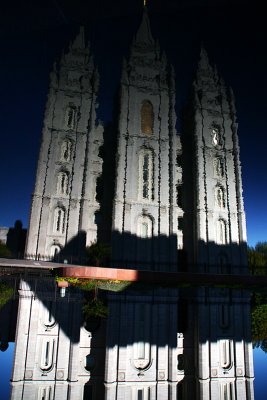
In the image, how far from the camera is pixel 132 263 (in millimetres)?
30547

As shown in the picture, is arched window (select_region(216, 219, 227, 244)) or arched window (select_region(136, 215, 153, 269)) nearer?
arched window (select_region(136, 215, 153, 269))

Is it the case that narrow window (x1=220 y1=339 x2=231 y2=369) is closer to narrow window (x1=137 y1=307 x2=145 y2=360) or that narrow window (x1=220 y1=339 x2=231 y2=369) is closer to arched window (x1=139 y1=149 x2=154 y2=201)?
narrow window (x1=137 y1=307 x2=145 y2=360)

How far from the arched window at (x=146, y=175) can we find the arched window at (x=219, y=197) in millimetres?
8104

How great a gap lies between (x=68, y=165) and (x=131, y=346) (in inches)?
766

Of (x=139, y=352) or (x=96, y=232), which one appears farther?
(x=96, y=232)

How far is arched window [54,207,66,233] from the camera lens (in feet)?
101

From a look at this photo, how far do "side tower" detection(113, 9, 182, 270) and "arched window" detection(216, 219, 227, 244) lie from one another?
14.7 ft

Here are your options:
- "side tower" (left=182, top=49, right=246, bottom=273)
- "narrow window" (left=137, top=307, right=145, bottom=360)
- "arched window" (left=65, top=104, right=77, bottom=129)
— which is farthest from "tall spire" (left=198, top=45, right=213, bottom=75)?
"narrow window" (left=137, top=307, right=145, bottom=360)

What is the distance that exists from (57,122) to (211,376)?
1208 inches

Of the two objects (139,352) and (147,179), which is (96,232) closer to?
(147,179)

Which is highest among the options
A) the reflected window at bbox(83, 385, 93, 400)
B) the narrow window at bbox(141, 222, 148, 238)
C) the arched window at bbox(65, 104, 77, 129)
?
the arched window at bbox(65, 104, 77, 129)

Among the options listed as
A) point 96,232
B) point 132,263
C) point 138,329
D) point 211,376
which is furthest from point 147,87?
point 211,376

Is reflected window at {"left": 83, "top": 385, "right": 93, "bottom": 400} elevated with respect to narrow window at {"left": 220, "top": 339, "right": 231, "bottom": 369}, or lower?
lower

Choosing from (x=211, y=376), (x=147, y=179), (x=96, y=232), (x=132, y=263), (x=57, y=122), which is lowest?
(x=211, y=376)
